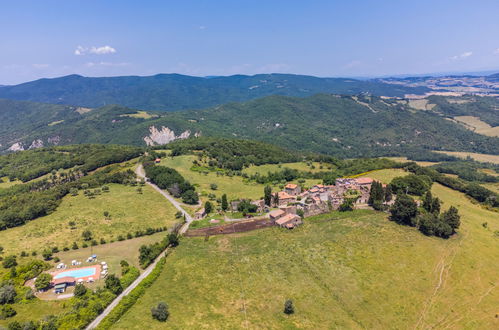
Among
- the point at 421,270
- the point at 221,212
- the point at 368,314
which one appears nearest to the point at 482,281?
the point at 421,270

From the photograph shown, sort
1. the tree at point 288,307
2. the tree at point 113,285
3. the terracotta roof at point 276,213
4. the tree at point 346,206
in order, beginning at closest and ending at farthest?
the tree at point 288,307 < the tree at point 113,285 < the terracotta roof at point 276,213 < the tree at point 346,206

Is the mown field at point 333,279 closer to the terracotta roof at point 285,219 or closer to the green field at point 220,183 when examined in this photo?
the terracotta roof at point 285,219

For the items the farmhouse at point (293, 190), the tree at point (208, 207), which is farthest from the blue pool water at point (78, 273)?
the farmhouse at point (293, 190)

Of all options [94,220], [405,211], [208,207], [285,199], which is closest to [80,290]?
[94,220]

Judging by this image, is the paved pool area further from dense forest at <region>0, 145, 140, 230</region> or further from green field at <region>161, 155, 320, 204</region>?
green field at <region>161, 155, 320, 204</region>

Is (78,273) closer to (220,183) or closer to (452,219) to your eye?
(220,183)
